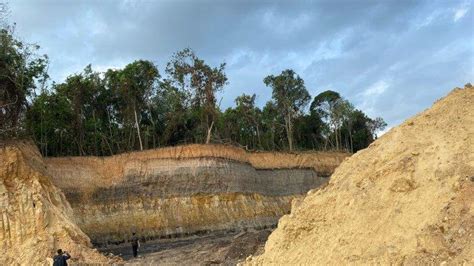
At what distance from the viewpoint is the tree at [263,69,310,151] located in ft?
216

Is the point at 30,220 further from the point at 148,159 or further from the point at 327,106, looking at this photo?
the point at 327,106

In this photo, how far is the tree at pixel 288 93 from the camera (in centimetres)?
6581

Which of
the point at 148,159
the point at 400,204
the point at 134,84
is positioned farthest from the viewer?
the point at 134,84

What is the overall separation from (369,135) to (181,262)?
5937 centimetres

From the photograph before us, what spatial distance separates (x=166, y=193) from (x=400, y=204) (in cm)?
3257

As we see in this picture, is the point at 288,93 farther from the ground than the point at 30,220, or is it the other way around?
the point at 288,93

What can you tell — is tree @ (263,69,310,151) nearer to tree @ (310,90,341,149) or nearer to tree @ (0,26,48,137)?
tree @ (310,90,341,149)

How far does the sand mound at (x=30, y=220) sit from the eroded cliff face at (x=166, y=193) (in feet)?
31.6

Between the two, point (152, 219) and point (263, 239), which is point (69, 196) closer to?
point (152, 219)

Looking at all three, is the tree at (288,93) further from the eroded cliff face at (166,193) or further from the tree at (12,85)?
the tree at (12,85)

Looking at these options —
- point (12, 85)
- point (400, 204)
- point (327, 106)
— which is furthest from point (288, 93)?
point (400, 204)

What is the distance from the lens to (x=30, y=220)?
28.5 meters

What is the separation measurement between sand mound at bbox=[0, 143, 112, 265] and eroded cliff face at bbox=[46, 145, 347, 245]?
9619mm

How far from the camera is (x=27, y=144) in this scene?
35500mm
